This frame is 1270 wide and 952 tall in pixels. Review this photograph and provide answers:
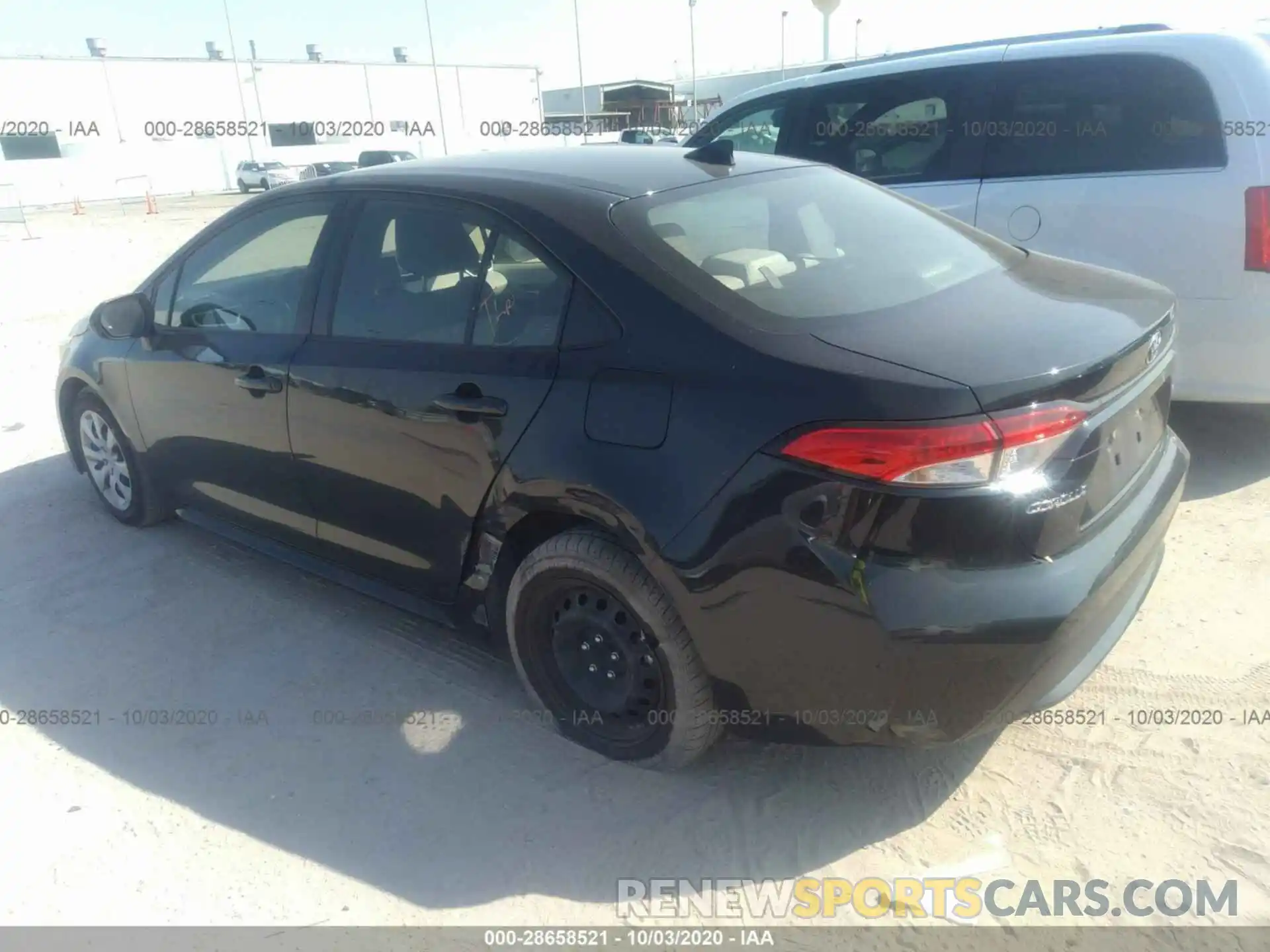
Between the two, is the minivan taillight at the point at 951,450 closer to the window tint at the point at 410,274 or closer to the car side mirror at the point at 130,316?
the window tint at the point at 410,274

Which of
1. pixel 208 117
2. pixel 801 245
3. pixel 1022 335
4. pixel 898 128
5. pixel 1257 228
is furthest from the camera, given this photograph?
pixel 208 117

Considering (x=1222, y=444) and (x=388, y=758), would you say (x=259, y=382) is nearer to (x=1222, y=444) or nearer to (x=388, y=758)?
(x=388, y=758)

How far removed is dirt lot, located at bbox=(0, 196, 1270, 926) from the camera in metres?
2.45

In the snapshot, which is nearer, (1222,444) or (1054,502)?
(1054,502)

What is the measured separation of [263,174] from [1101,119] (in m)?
39.3

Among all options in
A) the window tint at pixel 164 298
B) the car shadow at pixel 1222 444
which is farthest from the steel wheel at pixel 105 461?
the car shadow at pixel 1222 444

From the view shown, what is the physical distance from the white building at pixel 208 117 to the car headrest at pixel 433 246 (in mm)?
37055

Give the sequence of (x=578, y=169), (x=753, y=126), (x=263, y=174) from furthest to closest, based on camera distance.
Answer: (x=263, y=174) < (x=753, y=126) < (x=578, y=169)

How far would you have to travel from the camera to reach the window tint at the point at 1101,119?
4219mm

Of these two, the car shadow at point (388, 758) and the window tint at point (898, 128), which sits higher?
the window tint at point (898, 128)

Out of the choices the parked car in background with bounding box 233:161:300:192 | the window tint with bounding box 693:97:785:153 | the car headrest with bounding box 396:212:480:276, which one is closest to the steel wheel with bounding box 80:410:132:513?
the car headrest with bounding box 396:212:480:276

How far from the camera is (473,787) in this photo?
279cm

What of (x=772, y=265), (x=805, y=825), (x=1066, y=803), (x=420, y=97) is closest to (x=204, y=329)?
(x=772, y=265)

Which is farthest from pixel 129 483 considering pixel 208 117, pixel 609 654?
pixel 208 117
